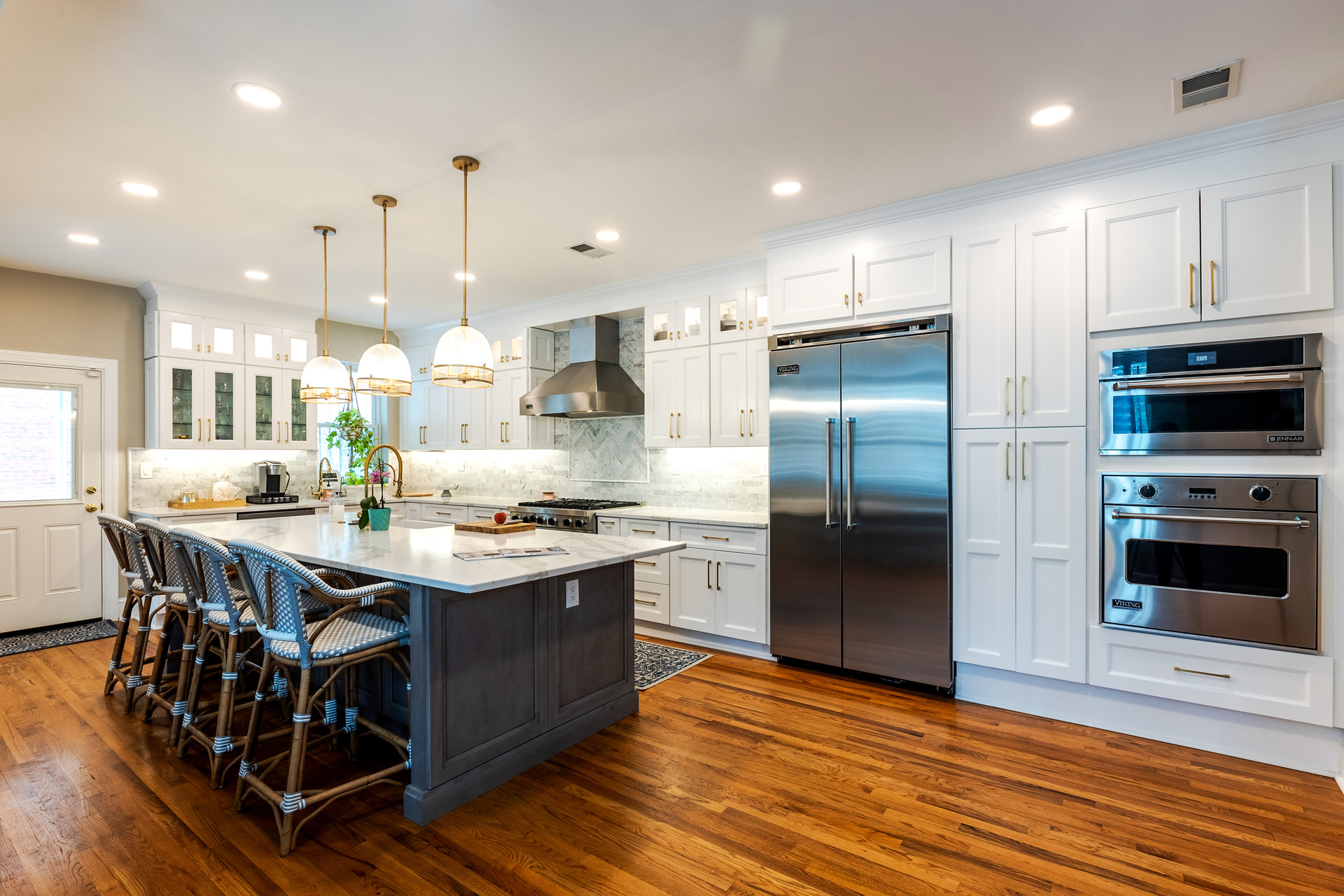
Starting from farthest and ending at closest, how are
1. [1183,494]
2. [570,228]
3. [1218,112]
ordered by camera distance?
1. [570,228]
2. [1183,494]
3. [1218,112]

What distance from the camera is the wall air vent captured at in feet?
14.2

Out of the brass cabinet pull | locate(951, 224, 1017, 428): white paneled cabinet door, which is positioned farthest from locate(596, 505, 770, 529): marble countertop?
the brass cabinet pull

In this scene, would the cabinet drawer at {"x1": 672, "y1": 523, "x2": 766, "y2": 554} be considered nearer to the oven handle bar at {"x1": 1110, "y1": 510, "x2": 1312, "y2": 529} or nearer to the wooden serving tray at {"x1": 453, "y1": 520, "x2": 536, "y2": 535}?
the wooden serving tray at {"x1": 453, "y1": 520, "x2": 536, "y2": 535}

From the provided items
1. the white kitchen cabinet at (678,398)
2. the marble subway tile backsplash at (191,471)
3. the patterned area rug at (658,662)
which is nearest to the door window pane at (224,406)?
the marble subway tile backsplash at (191,471)

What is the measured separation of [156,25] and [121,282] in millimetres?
4151

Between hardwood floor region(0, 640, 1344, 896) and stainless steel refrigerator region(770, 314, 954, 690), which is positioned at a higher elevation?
stainless steel refrigerator region(770, 314, 954, 690)

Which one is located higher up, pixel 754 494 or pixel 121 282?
pixel 121 282

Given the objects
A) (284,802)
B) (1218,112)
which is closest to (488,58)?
(284,802)

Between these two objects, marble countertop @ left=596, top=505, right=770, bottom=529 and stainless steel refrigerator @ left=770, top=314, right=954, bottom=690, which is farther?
marble countertop @ left=596, top=505, right=770, bottom=529

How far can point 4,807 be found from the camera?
243cm

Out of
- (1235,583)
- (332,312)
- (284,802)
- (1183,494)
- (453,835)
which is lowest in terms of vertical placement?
(453,835)

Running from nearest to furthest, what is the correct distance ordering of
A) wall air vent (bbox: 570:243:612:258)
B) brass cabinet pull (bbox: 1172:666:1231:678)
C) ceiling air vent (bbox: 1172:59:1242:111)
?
1. ceiling air vent (bbox: 1172:59:1242:111)
2. brass cabinet pull (bbox: 1172:666:1231:678)
3. wall air vent (bbox: 570:243:612:258)

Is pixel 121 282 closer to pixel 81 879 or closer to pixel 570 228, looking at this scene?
pixel 570 228

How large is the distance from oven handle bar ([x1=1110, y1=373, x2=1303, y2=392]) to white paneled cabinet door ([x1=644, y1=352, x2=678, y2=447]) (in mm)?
2824
